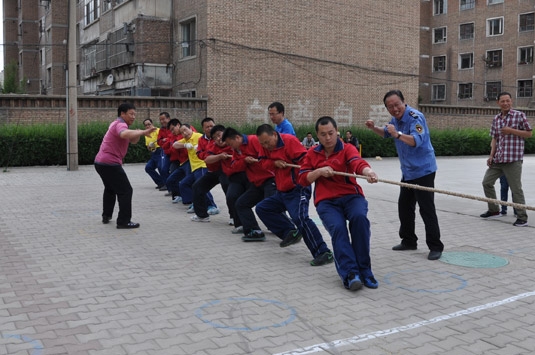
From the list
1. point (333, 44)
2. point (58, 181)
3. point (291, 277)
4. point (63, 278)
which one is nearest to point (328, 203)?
point (291, 277)

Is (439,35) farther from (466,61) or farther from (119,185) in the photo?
(119,185)

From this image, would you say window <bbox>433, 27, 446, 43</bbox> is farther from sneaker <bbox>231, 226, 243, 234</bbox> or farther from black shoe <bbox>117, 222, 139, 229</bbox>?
black shoe <bbox>117, 222, 139, 229</bbox>

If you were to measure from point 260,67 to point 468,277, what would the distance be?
2143 centimetres


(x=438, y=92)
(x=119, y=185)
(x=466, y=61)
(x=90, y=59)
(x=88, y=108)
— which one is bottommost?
(x=119, y=185)

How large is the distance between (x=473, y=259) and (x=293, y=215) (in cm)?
211

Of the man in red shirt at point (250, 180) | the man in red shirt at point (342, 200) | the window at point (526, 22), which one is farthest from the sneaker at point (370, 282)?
the window at point (526, 22)

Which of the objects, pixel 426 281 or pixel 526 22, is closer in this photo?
pixel 426 281

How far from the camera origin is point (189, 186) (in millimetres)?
10477

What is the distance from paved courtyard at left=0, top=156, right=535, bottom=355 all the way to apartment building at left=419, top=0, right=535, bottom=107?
39.7m

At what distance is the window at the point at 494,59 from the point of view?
157 feet

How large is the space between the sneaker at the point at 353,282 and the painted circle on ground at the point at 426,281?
487mm

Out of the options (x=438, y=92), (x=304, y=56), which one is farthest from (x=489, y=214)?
(x=438, y=92)

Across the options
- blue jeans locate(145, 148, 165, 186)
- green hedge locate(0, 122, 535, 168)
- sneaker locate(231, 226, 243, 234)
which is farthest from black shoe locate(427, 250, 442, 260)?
green hedge locate(0, 122, 535, 168)

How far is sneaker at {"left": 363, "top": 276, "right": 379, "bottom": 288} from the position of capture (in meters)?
5.49
